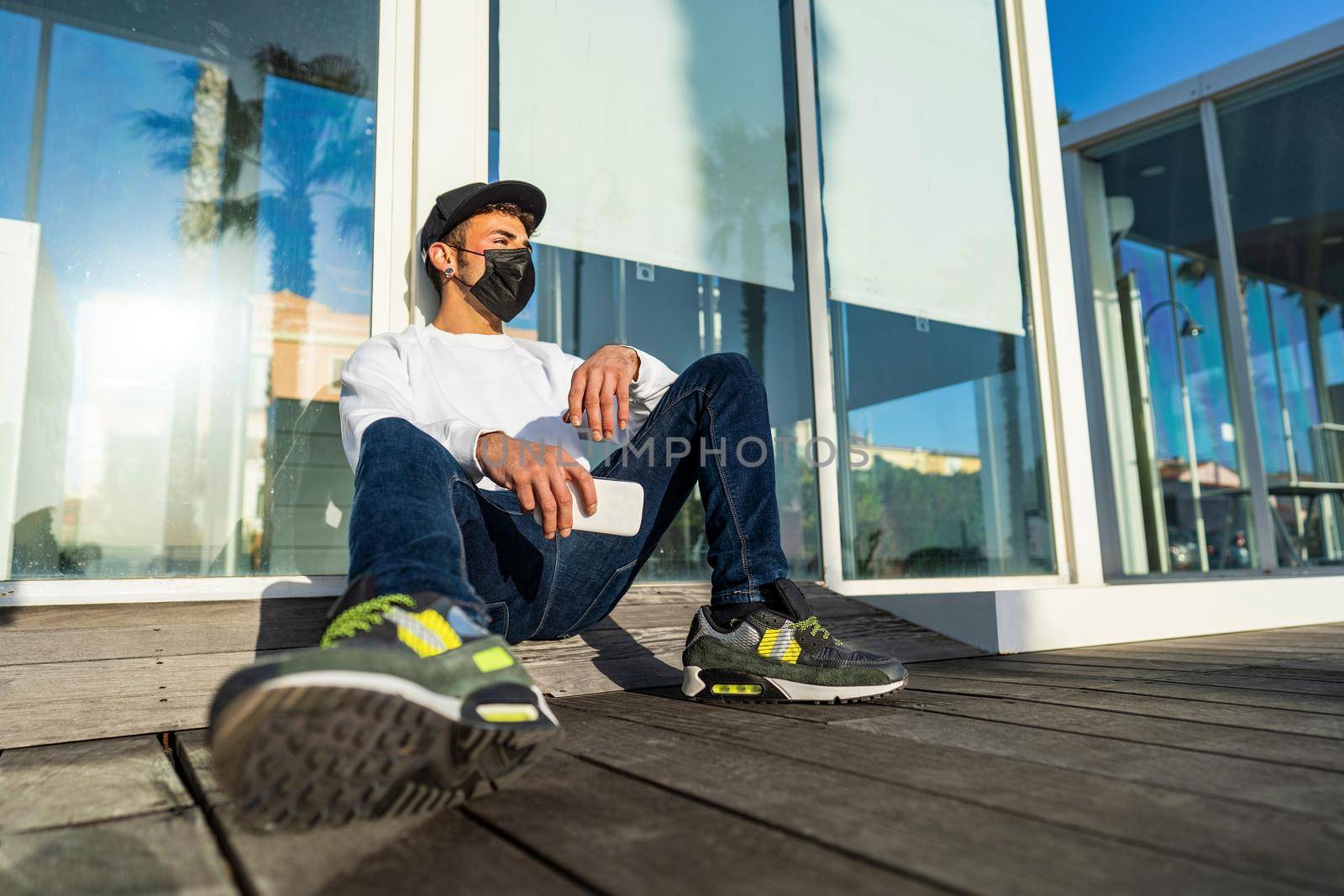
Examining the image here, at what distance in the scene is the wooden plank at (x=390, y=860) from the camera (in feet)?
1.71

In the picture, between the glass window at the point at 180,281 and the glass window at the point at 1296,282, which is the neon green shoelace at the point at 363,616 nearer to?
the glass window at the point at 180,281

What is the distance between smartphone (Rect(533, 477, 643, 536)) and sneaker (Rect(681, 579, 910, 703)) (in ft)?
0.78

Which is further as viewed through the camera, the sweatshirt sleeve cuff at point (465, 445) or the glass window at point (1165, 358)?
the glass window at point (1165, 358)

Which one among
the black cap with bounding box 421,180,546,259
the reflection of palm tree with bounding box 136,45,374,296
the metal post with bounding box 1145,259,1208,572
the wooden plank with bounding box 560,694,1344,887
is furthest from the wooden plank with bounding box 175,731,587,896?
the metal post with bounding box 1145,259,1208,572

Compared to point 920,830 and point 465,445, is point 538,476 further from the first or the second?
point 920,830

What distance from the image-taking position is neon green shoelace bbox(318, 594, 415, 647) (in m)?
0.70

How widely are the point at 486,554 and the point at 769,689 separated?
0.45m

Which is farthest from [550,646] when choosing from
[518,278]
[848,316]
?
[848,316]

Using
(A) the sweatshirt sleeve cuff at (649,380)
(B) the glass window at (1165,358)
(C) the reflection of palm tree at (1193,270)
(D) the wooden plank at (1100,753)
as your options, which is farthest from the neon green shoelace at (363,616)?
(C) the reflection of palm tree at (1193,270)

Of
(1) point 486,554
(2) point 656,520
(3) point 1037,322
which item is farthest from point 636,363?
(3) point 1037,322

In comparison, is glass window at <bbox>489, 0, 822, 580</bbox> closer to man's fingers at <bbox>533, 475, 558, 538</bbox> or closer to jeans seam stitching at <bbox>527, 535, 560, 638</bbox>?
jeans seam stitching at <bbox>527, 535, 560, 638</bbox>

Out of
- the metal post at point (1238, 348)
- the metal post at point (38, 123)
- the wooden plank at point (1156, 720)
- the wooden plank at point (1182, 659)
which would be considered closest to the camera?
the wooden plank at point (1156, 720)

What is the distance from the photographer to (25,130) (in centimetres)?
154

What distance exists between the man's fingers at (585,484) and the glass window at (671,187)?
1.08 metres
